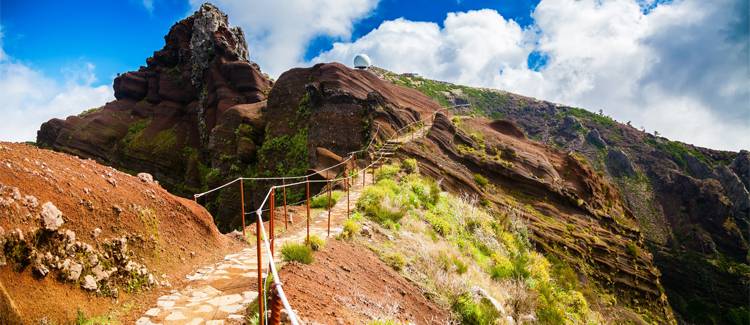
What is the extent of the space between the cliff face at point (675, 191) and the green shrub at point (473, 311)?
43.8 metres

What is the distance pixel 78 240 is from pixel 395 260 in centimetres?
580

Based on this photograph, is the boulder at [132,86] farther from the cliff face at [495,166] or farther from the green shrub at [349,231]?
the green shrub at [349,231]

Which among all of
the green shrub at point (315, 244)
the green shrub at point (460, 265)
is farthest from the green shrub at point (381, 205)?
the green shrub at point (315, 244)

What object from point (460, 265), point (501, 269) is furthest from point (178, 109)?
point (460, 265)

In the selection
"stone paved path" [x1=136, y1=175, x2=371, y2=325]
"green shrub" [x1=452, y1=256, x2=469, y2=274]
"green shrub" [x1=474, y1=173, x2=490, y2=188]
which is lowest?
"green shrub" [x1=452, y1=256, x2=469, y2=274]

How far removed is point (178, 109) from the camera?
43.9m

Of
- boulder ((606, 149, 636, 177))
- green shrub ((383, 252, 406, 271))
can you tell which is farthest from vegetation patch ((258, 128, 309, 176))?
boulder ((606, 149, 636, 177))

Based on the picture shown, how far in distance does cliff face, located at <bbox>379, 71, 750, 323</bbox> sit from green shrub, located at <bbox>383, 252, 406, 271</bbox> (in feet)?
144

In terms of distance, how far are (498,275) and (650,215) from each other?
80.2 meters

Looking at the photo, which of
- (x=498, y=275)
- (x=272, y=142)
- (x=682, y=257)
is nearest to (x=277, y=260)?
(x=498, y=275)

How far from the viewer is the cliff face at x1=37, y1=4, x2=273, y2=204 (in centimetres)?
3706

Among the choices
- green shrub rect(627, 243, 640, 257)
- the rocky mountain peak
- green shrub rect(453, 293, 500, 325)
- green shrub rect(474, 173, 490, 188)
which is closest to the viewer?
green shrub rect(453, 293, 500, 325)

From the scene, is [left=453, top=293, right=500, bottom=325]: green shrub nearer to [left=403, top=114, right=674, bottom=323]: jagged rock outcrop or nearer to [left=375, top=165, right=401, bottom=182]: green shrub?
[left=375, top=165, right=401, bottom=182]: green shrub

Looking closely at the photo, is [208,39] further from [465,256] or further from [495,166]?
[465,256]
